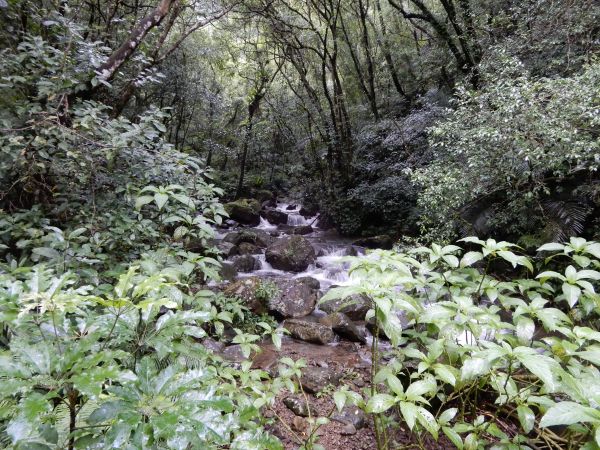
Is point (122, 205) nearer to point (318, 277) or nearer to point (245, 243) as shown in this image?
point (318, 277)

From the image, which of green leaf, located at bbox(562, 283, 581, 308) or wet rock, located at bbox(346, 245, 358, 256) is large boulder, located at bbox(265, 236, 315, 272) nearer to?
wet rock, located at bbox(346, 245, 358, 256)

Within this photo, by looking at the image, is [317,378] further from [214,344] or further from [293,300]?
[293,300]

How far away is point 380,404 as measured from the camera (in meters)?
1.34

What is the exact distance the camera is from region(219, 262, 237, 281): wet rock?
7.52 metres

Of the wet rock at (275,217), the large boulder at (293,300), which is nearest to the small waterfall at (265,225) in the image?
the wet rock at (275,217)

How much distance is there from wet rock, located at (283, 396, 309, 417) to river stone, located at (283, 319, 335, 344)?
1.80 metres

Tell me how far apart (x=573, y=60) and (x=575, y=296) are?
635 centimetres

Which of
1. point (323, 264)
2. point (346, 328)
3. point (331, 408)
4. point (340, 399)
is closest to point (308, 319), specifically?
point (346, 328)

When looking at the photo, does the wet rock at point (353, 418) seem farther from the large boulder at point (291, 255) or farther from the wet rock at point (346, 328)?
the large boulder at point (291, 255)

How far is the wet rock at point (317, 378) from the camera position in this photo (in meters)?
3.75

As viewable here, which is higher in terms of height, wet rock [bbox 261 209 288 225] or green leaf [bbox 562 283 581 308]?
wet rock [bbox 261 209 288 225]

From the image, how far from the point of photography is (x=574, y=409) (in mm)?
969

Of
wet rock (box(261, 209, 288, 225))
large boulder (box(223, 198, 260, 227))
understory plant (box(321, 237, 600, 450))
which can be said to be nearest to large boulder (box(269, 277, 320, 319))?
understory plant (box(321, 237, 600, 450))

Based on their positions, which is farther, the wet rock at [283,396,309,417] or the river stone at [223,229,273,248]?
the river stone at [223,229,273,248]
